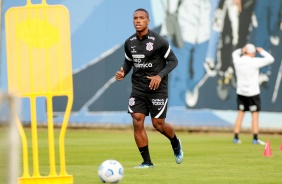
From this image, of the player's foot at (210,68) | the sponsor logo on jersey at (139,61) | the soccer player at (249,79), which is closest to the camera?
the sponsor logo on jersey at (139,61)

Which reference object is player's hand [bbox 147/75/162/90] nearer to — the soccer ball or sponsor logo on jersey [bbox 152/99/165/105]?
sponsor logo on jersey [bbox 152/99/165/105]

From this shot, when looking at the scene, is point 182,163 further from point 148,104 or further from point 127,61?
point 127,61

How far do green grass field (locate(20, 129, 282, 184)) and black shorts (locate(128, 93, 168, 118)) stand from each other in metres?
0.85

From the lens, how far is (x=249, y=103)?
22.3 m

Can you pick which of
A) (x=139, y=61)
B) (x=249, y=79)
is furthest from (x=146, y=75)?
(x=249, y=79)

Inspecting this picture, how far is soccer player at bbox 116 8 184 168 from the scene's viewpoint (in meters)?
13.9

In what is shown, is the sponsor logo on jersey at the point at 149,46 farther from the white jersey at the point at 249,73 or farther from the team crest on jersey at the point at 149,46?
the white jersey at the point at 249,73

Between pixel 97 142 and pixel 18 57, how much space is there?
11472 millimetres

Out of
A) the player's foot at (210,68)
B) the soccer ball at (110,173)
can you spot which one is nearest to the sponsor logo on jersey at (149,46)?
the soccer ball at (110,173)

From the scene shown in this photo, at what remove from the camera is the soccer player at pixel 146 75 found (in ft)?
45.6

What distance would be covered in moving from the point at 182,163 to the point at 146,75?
188 centimetres

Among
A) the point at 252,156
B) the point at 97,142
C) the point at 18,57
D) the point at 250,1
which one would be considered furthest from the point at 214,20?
the point at 18,57

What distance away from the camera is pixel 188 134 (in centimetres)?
2744

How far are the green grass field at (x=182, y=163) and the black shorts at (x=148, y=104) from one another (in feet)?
2.80
